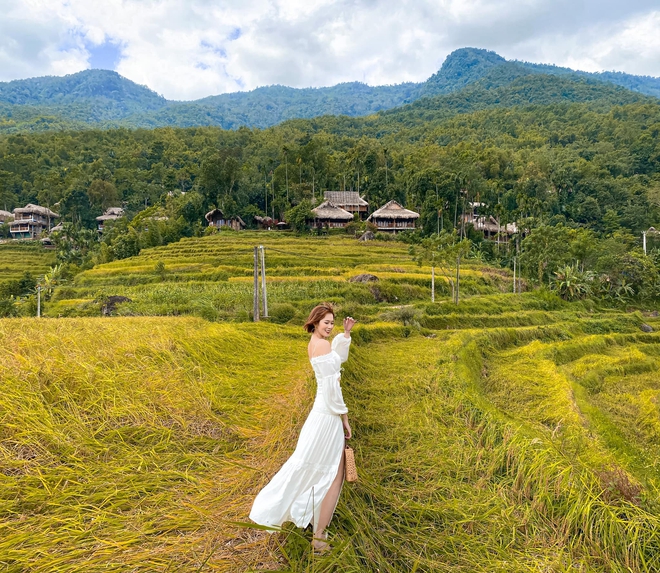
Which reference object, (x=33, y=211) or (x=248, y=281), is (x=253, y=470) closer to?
(x=248, y=281)

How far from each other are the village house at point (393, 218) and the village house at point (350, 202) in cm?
419

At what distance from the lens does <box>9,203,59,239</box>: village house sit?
47.4 metres

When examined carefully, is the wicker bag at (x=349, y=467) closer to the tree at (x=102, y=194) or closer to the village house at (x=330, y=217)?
the village house at (x=330, y=217)

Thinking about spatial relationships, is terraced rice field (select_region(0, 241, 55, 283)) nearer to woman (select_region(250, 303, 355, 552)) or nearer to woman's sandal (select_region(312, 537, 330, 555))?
woman (select_region(250, 303, 355, 552))

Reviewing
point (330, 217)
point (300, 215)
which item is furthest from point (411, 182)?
point (300, 215)

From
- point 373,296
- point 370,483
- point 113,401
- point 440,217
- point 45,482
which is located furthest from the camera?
point 440,217

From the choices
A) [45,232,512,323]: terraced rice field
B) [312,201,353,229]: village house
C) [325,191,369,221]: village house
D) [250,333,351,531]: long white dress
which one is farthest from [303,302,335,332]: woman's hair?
[325,191,369,221]: village house

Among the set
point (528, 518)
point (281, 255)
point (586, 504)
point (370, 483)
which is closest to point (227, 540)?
point (370, 483)

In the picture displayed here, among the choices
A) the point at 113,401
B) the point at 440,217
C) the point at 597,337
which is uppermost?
the point at 440,217

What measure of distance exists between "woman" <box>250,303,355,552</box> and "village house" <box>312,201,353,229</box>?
36042mm

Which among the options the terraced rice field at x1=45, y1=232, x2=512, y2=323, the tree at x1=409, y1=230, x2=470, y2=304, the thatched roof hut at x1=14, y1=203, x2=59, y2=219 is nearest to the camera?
the terraced rice field at x1=45, y1=232, x2=512, y2=323

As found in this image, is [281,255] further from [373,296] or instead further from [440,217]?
[440,217]

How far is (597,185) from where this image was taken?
1842 inches

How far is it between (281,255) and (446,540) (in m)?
24.5
